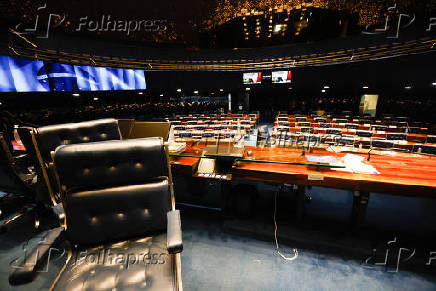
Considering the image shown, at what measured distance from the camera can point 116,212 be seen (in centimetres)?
132

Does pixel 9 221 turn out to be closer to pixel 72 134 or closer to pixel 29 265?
pixel 72 134

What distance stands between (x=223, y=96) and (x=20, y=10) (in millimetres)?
13651

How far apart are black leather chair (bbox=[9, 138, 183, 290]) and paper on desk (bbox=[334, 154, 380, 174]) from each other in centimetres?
204

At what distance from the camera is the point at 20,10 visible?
16.5 ft

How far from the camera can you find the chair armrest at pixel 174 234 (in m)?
1.05

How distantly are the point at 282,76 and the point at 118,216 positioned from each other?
13.6 meters

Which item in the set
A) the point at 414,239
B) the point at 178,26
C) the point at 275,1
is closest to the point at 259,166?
the point at 414,239

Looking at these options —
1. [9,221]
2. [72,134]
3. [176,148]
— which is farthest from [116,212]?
[9,221]

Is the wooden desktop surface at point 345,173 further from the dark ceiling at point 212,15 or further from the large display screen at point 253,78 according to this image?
the large display screen at point 253,78

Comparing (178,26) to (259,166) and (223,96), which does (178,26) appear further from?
(223,96)

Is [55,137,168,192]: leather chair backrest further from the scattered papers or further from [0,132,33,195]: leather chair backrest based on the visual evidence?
[0,132,33,195]: leather chair backrest

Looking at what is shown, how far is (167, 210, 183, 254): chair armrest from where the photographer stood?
1054 millimetres

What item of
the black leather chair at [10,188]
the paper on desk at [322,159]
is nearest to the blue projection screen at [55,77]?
the black leather chair at [10,188]

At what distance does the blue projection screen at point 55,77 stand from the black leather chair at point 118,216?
287 inches
